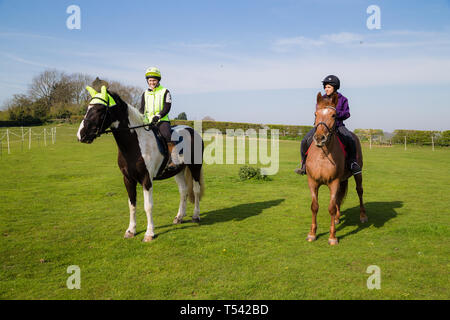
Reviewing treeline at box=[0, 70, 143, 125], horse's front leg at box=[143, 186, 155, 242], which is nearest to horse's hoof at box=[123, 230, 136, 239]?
horse's front leg at box=[143, 186, 155, 242]

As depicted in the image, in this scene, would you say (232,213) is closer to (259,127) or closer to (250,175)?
(250,175)

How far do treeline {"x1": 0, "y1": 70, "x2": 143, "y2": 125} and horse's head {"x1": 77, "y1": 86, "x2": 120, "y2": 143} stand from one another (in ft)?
194

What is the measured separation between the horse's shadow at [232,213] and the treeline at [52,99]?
57.2m

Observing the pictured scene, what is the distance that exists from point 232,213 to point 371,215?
372cm

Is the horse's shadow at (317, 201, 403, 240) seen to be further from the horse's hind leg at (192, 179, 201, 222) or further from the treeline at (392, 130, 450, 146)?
the treeline at (392, 130, 450, 146)

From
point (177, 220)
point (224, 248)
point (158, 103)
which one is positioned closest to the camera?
point (224, 248)

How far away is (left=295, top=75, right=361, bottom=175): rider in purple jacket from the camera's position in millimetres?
6281

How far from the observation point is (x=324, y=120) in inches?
218

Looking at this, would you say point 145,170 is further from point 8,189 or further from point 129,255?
point 8,189

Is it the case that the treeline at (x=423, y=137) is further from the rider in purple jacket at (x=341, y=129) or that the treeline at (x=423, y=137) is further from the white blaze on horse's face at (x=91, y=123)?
the white blaze on horse's face at (x=91, y=123)

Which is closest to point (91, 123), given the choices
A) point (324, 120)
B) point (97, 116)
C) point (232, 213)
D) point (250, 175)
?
→ point (97, 116)

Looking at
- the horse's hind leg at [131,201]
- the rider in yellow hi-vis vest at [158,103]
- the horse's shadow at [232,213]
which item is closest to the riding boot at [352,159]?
the horse's shadow at [232,213]

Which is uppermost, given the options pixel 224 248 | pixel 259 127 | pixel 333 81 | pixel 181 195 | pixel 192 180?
pixel 259 127

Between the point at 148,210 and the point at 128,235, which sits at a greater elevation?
the point at 148,210
